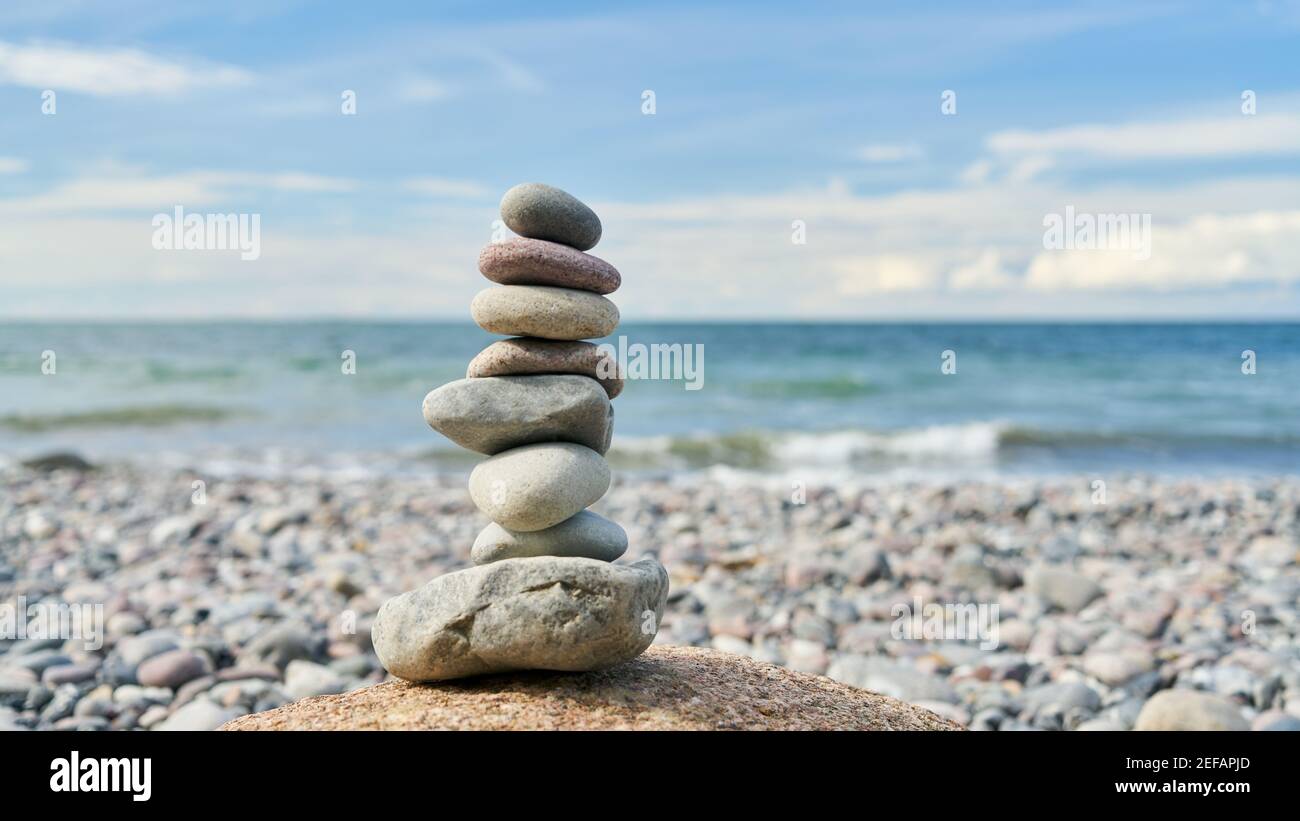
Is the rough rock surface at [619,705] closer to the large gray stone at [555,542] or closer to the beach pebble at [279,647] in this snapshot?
the large gray stone at [555,542]

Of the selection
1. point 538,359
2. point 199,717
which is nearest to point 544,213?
point 538,359

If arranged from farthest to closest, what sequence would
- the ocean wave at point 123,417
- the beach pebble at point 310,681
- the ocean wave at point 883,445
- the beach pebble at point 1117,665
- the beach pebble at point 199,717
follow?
the ocean wave at point 123,417
the ocean wave at point 883,445
the beach pebble at point 1117,665
the beach pebble at point 310,681
the beach pebble at point 199,717

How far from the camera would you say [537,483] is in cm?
362

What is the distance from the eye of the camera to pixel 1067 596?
768cm

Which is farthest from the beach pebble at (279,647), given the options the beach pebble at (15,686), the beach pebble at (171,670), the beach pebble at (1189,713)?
the beach pebble at (1189,713)

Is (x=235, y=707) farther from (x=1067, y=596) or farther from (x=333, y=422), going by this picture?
(x=333, y=422)

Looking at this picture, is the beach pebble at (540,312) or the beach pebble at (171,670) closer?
the beach pebble at (540,312)

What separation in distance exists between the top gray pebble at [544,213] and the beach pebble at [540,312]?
22 centimetres

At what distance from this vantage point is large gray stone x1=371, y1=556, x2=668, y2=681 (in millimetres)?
3338

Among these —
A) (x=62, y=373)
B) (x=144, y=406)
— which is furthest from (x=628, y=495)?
(x=62, y=373)

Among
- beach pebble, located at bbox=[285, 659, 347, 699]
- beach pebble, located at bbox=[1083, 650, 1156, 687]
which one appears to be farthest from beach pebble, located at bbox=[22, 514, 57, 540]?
beach pebble, located at bbox=[1083, 650, 1156, 687]

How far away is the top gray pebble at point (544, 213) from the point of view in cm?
385

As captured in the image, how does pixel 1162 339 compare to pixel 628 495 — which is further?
pixel 1162 339
